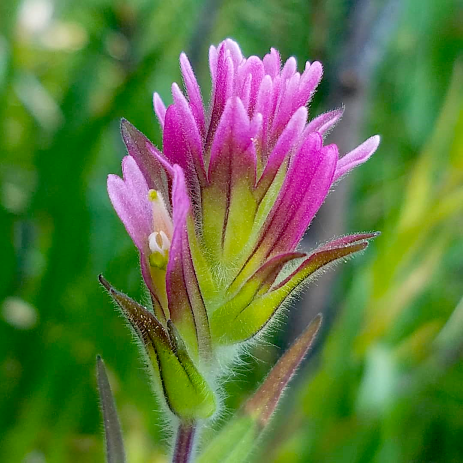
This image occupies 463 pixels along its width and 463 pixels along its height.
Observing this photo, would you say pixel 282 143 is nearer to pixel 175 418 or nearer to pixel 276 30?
pixel 175 418

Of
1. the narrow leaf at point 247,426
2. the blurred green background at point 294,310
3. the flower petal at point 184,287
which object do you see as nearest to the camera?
the flower petal at point 184,287

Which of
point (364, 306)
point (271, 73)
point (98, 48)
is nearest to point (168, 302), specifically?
point (271, 73)

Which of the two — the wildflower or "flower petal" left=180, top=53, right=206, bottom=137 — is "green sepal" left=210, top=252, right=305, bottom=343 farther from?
"flower petal" left=180, top=53, right=206, bottom=137

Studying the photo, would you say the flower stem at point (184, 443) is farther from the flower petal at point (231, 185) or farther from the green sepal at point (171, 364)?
the flower petal at point (231, 185)

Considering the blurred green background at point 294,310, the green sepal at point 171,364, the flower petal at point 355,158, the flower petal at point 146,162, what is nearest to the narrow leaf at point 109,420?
the green sepal at point 171,364

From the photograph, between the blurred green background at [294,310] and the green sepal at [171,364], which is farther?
the blurred green background at [294,310]

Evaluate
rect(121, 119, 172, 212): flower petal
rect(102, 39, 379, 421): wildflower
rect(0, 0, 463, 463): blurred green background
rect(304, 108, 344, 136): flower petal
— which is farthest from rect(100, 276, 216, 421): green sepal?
rect(0, 0, 463, 463): blurred green background
